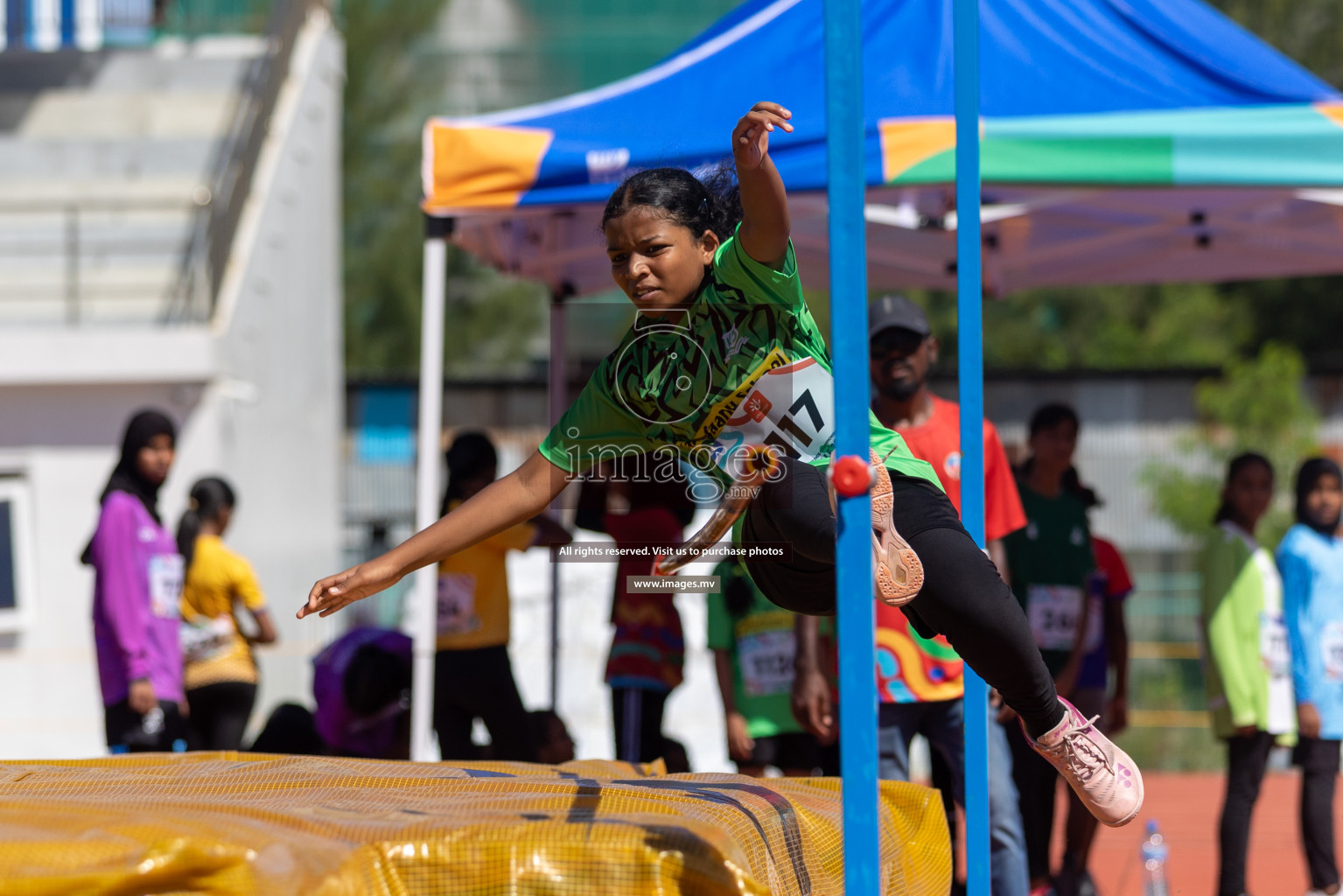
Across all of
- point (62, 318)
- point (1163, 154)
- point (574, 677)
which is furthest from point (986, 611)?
point (62, 318)

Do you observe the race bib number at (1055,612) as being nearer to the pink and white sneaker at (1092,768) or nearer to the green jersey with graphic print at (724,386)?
the pink and white sneaker at (1092,768)

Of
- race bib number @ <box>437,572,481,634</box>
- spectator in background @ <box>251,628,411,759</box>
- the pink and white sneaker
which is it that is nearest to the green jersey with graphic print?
the pink and white sneaker

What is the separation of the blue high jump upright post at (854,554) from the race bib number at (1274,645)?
9.76 ft

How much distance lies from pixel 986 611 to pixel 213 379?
19.0 ft

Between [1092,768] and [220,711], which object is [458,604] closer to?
[220,711]

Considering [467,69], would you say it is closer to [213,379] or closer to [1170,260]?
[213,379]

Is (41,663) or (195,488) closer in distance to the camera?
(195,488)

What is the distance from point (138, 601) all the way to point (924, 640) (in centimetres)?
253

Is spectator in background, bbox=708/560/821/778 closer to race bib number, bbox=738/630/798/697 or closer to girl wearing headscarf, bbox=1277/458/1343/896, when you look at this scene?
race bib number, bbox=738/630/798/697

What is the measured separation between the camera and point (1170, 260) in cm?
580

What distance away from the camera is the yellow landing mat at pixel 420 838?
201cm

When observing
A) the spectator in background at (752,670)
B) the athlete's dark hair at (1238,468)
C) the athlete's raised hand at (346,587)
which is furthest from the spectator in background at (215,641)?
the athlete's dark hair at (1238,468)

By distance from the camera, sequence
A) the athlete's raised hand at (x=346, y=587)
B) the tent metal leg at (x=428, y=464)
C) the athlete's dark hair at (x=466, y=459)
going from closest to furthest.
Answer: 1. the athlete's raised hand at (x=346, y=587)
2. the tent metal leg at (x=428, y=464)
3. the athlete's dark hair at (x=466, y=459)

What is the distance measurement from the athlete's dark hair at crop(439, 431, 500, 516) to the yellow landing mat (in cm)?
189
